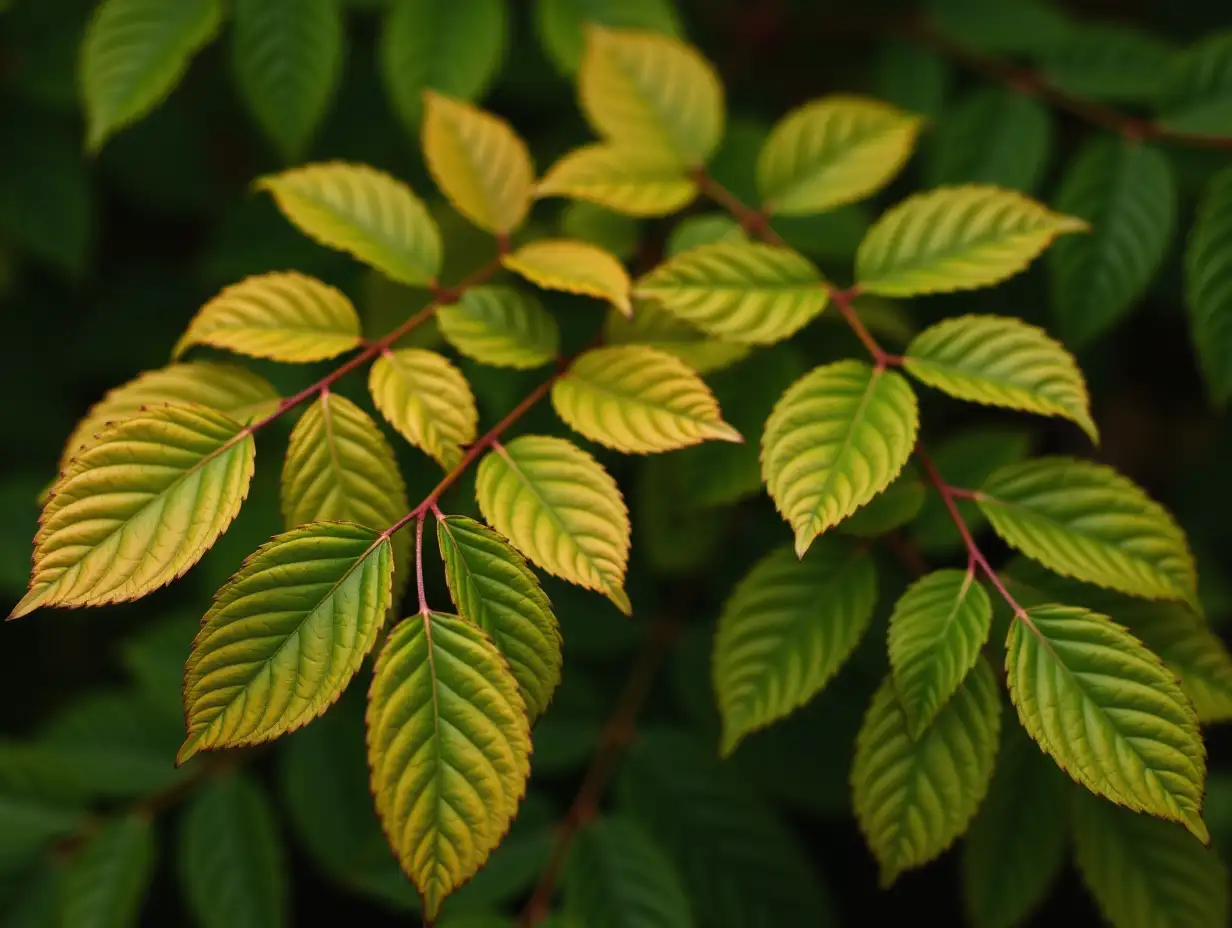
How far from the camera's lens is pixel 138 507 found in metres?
0.77

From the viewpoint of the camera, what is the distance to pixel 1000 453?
Result: 43.3 inches

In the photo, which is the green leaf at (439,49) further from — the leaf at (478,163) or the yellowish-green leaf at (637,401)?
the yellowish-green leaf at (637,401)

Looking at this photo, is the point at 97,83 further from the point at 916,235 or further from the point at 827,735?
the point at 827,735

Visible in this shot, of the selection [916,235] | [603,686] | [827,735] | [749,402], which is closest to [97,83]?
[749,402]

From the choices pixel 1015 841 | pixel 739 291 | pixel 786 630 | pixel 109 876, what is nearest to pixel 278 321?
pixel 739 291

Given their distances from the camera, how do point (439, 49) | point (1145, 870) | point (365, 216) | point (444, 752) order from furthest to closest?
point (439, 49) → point (365, 216) → point (1145, 870) → point (444, 752)

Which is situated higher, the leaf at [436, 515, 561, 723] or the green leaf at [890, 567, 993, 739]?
the leaf at [436, 515, 561, 723]

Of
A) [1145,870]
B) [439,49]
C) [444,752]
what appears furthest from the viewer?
[439,49]

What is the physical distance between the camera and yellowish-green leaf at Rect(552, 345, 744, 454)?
86cm

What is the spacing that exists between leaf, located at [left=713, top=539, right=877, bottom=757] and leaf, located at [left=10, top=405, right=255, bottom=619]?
18.6 inches

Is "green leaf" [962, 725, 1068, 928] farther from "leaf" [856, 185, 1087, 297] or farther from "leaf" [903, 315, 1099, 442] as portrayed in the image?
"leaf" [856, 185, 1087, 297]

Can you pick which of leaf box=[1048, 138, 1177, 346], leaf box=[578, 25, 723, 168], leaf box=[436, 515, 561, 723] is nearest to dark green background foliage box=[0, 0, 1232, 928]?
leaf box=[1048, 138, 1177, 346]

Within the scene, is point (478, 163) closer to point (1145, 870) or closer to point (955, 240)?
point (955, 240)

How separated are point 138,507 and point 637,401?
422 mm
